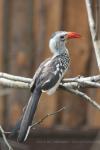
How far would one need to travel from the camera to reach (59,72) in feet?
13.8

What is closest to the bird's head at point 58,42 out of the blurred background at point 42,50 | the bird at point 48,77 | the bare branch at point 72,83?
Result: the bird at point 48,77

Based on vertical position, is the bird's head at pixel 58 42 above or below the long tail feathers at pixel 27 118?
above

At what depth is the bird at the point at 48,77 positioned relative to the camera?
3.75 m

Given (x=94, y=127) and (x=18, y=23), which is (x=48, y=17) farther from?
(x=94, y=127)

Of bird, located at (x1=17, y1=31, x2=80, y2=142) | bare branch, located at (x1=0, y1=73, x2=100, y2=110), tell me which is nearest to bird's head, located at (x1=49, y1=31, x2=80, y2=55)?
bird, located at (x1=17, y1=31, x2=80, y2=142)

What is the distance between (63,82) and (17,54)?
2052mm

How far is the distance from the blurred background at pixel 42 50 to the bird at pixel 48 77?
157 cm

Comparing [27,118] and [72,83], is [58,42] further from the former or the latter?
[27,118]

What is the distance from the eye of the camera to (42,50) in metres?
6.12

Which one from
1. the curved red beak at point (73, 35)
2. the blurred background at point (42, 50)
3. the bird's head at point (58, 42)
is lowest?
the blurred background at point (42, 50)

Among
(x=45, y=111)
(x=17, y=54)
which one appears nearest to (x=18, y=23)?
(x=17, y=54)

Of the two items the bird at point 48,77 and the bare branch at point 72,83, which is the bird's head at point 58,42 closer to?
the bird at point 48,77

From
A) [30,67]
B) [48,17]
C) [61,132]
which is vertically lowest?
[61,132]

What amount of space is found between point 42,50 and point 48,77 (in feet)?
6.59
